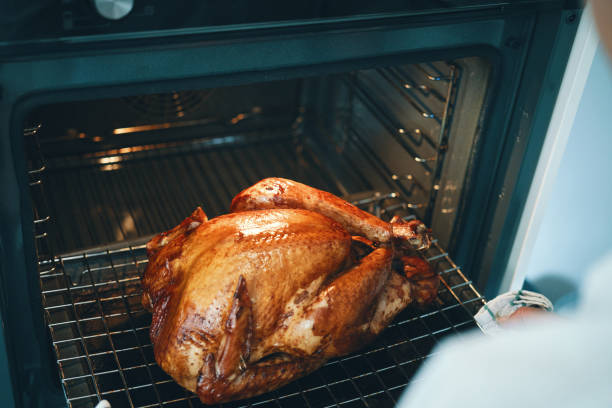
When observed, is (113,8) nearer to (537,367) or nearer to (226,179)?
(537,367)

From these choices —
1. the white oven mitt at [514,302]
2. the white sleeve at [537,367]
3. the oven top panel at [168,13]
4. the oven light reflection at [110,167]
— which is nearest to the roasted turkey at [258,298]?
the white oven mitt at [514,302]

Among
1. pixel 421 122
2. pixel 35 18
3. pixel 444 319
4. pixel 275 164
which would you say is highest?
pixel 35 18

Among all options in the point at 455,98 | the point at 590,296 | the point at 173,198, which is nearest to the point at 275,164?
the point at 173,198

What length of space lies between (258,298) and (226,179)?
3.35ft

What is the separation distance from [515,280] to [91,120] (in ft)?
4.75

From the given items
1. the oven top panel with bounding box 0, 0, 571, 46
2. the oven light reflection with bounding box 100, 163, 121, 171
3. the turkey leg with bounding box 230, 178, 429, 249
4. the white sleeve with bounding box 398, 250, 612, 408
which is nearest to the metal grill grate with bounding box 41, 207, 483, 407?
the turkey leg with bounding box 230, 178, 429, 249

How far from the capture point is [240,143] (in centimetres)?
236

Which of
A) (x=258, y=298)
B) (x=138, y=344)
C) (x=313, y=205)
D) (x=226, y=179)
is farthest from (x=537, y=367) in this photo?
(x=226, y=179)

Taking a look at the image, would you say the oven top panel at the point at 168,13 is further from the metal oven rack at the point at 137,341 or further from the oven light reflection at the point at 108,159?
the oven light reflection at the point at 108,159

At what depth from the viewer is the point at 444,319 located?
155 cm

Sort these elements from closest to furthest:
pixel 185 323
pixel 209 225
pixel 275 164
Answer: pixel 185 323 < pixel 209 225 < pixel 275 164

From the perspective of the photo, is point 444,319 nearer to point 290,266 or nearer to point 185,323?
point 290,266

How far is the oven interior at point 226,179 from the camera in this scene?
1.41 metres

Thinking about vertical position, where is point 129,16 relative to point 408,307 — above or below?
above
